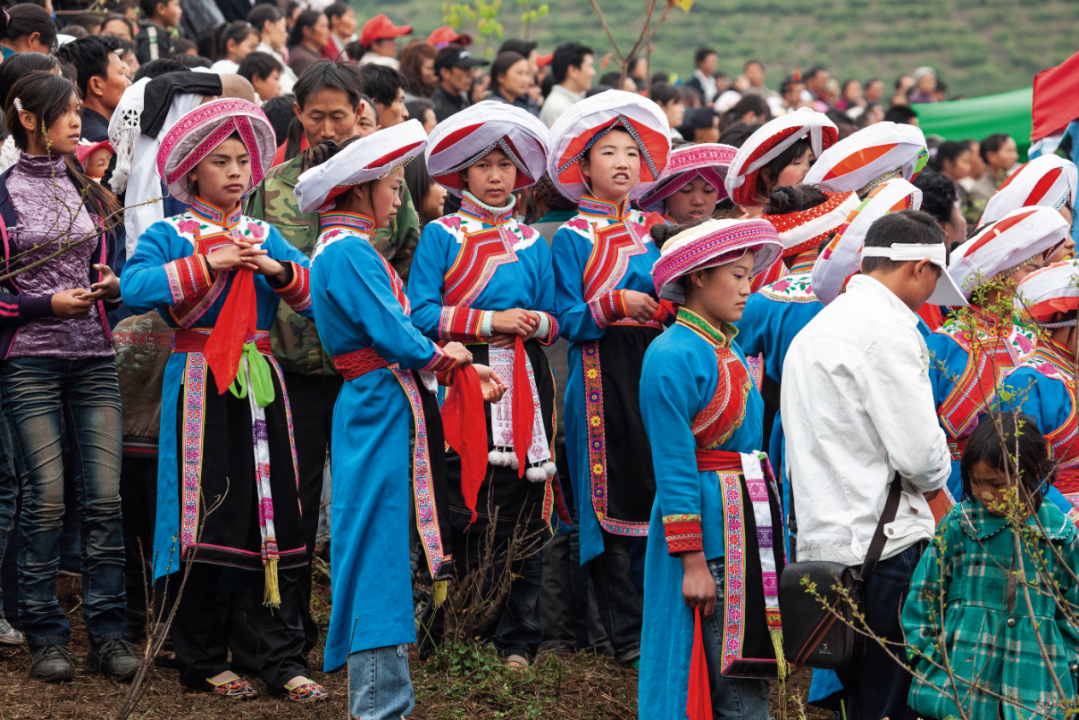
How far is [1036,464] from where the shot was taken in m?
3.47

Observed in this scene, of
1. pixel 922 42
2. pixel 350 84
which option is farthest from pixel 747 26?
pixel 350 84

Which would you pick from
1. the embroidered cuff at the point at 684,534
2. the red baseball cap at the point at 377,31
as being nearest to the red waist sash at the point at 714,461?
the embroidered cuff at the point at 684,534

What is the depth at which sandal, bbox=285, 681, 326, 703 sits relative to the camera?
14.8 feet

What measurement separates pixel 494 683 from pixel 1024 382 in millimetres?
2179

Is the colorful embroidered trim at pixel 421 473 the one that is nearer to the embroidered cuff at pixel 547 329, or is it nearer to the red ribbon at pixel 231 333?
the red ribbon at pixel 231 333

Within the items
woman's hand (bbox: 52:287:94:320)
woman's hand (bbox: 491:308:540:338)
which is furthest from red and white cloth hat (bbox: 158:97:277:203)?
woman's hand (bbox: 491:308:540:338)

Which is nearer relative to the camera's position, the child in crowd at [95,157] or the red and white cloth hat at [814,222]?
the red and white cloth hat at [814,222]

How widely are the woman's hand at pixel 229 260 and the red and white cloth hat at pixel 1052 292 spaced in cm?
277

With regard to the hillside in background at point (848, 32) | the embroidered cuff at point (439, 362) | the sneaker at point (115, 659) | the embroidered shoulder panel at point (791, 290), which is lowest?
the sneaker at point (115, 659)

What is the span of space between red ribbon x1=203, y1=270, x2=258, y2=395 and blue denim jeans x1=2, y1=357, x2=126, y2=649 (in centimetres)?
59

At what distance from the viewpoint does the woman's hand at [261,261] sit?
4332 millimetres

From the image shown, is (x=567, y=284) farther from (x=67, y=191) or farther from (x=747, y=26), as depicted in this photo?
(x=747, y=26)

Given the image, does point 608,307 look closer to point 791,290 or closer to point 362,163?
point 791,290

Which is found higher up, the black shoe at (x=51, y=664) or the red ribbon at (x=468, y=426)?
the red ribbon at (x=468, y=426)
